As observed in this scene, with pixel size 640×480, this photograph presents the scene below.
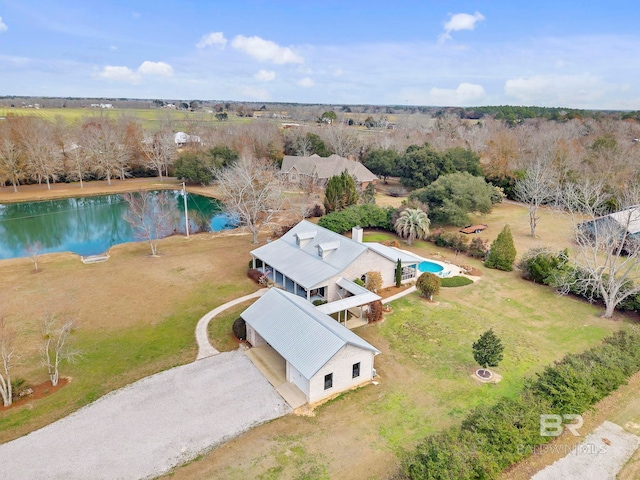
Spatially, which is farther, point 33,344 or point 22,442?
point 33,344

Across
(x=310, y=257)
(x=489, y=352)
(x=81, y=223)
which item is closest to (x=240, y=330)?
(x=310, y=257)

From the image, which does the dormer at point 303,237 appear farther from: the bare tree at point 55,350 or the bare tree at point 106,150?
the bare tree at point 106,150

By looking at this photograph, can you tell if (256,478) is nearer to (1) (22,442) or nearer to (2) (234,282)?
(1) (22,442)

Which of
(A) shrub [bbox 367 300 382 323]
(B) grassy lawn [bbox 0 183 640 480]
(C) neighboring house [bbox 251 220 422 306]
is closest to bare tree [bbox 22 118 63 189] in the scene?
(B) grassy lawn [bbox 0 183 640 480]

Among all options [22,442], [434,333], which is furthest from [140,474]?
[434,333]

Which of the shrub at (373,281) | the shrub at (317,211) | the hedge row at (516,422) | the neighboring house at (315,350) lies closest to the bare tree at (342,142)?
the shrub at (317,211)
